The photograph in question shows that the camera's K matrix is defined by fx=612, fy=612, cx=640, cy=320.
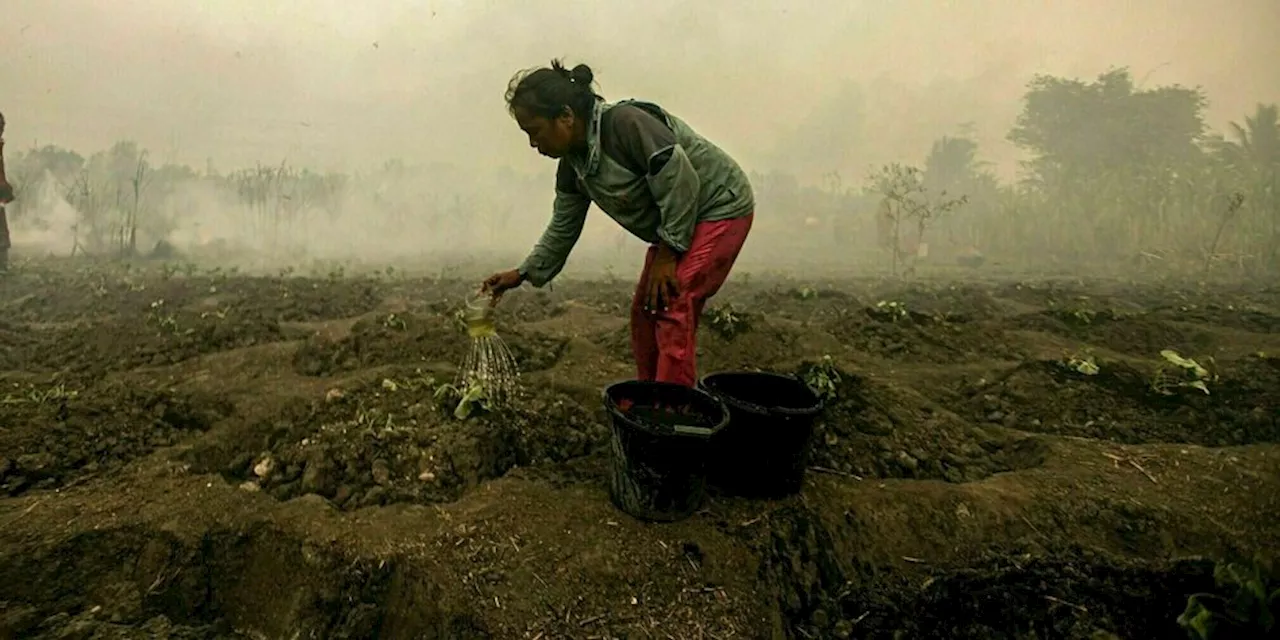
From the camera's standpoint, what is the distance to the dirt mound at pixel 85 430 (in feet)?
7.64

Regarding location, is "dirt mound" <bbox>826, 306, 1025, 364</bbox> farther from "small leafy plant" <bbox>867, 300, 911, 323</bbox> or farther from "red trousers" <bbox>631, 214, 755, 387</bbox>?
"red trousers" <bbox>631, 214, 755, 387</bbox>

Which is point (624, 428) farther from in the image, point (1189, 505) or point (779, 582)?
point (1189, 505)

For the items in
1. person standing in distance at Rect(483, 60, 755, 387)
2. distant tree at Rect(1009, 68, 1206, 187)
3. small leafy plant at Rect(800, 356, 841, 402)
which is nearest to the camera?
person standing in distance at Rect(483, 60, 755, 387)

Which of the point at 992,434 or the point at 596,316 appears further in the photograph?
the point at 596,316

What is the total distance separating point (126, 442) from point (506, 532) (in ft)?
6.23

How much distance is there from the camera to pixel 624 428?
1.92 metres

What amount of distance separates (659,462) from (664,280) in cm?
67

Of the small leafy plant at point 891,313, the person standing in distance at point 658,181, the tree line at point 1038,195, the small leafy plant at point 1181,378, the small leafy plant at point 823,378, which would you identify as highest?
the tree line at point 1038,195

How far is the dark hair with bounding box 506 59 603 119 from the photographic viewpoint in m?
2.19

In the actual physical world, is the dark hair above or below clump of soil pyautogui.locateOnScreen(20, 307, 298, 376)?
above

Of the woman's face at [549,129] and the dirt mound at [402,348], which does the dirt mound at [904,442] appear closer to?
the woman's face at [549,129]

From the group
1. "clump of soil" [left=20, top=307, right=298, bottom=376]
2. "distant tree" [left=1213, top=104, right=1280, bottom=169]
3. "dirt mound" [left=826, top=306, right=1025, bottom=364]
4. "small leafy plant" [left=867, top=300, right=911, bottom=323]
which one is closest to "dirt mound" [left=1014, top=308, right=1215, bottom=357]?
"dirt mound" [left=826, top=306, right=1025, bottom=364]

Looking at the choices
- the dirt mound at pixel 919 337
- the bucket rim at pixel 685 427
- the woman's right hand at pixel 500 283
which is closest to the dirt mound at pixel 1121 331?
the dirt mound at pixel 919 337

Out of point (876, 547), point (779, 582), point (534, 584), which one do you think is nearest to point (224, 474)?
point (534, 584)
